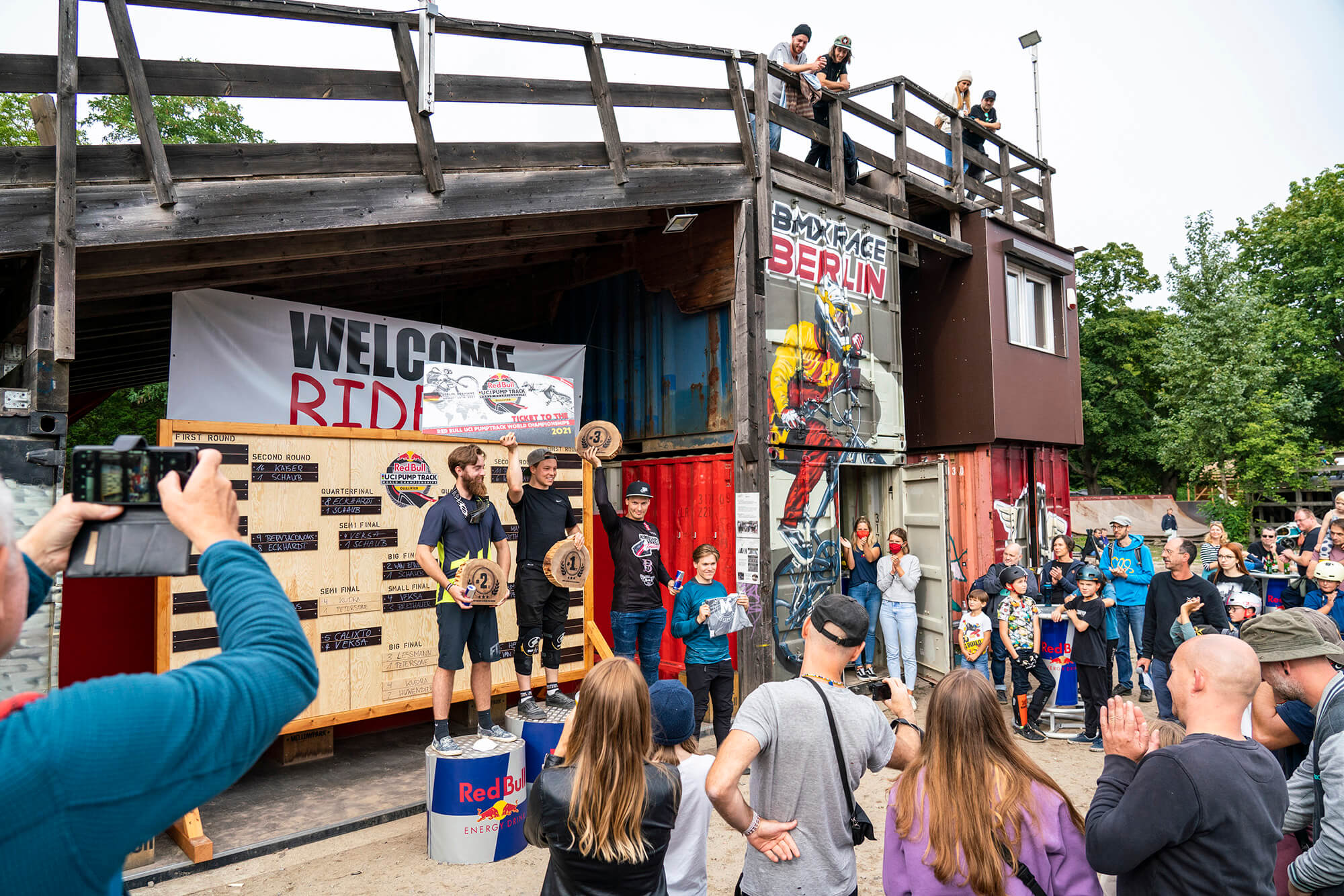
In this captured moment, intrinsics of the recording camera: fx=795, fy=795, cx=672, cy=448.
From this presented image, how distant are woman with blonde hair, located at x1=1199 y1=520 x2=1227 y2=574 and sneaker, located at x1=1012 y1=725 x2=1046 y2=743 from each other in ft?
9.72

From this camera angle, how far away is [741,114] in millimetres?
8789

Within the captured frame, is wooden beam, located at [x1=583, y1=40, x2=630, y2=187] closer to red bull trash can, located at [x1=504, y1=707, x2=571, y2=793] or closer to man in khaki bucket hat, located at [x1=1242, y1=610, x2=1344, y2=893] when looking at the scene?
red bull trash can, located at [x1=504, y1=707, x2=571, y2=793]

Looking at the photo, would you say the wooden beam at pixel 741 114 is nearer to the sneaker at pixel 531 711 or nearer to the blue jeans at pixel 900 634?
the blue jeans at pixel 900 634

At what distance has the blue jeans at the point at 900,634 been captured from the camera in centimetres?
982

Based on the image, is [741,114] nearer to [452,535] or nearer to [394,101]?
[394,101]

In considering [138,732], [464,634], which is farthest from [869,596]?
[138,732]

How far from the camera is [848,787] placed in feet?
9.23

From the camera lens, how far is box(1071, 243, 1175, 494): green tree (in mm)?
32312

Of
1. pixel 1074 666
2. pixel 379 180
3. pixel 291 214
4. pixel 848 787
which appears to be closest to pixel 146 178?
pixel 291 214

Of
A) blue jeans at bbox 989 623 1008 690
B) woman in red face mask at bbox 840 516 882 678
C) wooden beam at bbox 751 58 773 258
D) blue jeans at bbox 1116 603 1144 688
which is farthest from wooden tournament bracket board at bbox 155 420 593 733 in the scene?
blue jeans at bbox 1116 603 1144 688

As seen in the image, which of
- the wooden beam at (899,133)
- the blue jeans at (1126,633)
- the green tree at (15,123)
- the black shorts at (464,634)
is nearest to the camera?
the black shorts at (464,634)

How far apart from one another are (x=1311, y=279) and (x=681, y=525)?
116 feet

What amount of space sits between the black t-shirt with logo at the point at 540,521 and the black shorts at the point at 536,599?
0.10m

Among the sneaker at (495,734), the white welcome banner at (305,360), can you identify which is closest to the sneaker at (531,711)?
the sneaker at (495,734)
